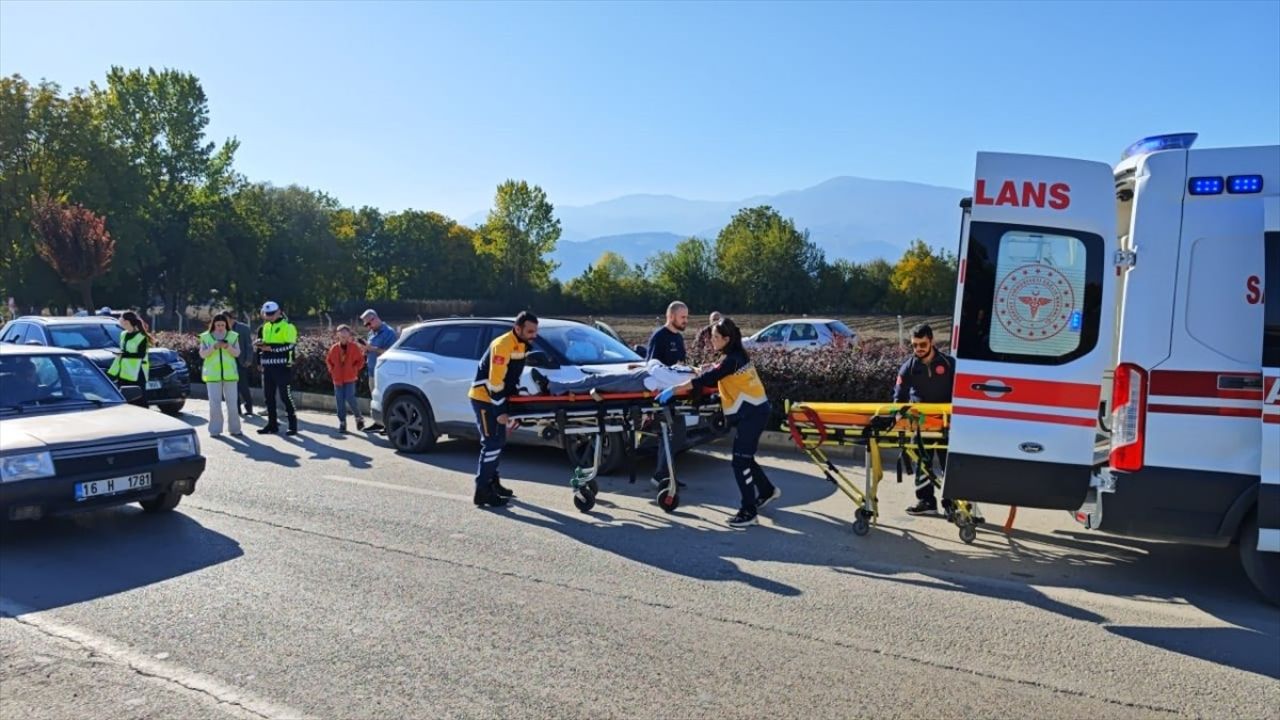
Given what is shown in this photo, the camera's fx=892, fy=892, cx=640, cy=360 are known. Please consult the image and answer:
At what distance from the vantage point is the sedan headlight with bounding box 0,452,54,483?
21.5 feet

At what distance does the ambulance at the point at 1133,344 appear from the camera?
5.52 metres

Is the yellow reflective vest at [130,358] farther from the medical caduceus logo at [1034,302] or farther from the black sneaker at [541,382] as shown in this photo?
the medical caduceus logo at [1034,302]

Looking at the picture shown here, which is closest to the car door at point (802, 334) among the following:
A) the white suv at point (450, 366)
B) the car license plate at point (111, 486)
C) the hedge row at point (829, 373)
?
the hedge row at point (829, 373)

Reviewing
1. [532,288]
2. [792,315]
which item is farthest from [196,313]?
[792,315]

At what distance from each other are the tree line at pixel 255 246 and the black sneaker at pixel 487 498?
3785 centimetres

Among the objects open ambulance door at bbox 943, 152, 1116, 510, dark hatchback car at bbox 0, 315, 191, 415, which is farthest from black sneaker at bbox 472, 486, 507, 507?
dark hatchback car at bbox 0, 315, 191, 415

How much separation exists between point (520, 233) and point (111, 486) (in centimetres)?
7363

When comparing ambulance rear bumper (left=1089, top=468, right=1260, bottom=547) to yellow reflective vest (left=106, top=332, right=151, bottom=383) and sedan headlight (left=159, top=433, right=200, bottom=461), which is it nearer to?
sedan headlight (left=159, top=433, right=200, bottom=461)

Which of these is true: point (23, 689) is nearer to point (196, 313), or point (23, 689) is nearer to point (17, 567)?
point (17, 567)

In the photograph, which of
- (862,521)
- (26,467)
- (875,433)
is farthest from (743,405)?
(26,467)

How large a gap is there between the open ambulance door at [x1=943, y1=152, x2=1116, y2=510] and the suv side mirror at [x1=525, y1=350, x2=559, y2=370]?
200 inches

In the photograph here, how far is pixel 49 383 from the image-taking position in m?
8.01

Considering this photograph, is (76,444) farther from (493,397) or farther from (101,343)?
(101,343)

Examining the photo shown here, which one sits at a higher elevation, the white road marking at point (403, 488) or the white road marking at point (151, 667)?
the white road marking at point (403, 488)
